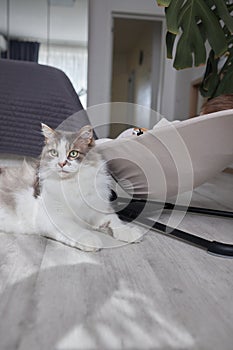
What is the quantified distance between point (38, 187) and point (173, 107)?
359 cm

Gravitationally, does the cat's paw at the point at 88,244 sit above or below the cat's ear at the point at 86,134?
below

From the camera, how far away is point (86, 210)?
96cm

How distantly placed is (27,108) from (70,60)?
275 centimetres

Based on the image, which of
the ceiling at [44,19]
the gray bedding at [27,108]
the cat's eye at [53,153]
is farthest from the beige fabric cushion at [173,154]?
the ceiling at [44,19]

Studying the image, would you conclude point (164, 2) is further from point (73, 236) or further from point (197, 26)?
point (73, 236)

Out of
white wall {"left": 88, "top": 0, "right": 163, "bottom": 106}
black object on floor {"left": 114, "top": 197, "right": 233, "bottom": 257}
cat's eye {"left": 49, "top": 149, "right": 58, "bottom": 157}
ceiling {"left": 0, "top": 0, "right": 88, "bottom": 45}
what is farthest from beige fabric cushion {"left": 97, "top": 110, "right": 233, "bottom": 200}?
ceiling {"left": 0, "top": 0, "right": 88, "bottom": 45}

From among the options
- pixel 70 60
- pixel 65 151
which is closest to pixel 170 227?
pixel 65 151

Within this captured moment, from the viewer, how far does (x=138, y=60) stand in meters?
6.61

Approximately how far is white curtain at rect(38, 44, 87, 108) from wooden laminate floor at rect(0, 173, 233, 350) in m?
3.33

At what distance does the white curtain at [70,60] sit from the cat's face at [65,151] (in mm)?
3116

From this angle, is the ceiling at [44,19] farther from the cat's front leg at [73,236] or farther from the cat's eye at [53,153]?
the cat's front leg at [73,236]

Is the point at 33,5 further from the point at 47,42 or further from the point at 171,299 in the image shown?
the point at 171,299

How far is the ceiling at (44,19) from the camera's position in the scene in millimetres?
3883

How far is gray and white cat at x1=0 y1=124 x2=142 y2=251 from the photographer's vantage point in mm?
909
